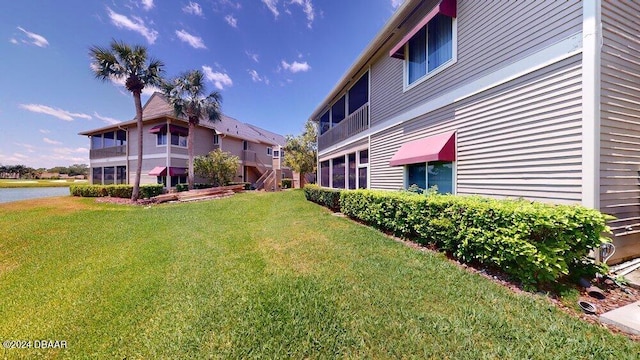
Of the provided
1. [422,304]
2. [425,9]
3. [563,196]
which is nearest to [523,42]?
[563,196]

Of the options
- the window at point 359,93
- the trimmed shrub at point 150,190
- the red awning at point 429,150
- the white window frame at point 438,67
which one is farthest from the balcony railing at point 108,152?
the red awning at point 429,150

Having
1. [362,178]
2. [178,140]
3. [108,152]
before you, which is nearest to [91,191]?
[108,152]

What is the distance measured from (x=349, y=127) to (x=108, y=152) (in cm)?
2622

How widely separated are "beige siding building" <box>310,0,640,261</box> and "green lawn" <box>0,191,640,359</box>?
8.05 feet

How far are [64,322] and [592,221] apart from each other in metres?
7.57

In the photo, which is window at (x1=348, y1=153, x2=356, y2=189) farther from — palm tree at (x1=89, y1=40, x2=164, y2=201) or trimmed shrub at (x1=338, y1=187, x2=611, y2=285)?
palm tree at (x1=89, y1=40, x2=164, y2=201)

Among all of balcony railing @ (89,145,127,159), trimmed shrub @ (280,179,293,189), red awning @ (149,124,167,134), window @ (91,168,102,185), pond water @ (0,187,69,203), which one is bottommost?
pond water @ (0,187,69,203)

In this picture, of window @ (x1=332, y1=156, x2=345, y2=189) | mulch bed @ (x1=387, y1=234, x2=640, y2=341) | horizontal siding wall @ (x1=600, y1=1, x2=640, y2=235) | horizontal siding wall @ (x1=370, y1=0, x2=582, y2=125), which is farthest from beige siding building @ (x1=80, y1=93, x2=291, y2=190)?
horizontal siding wall @ (x1=600, y1=1, x2=640, y2=235)

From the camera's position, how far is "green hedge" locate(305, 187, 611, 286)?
10.7ft

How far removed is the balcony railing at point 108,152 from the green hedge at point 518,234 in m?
28.6

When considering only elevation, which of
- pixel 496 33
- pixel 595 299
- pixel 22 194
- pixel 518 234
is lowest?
pixel 595 299

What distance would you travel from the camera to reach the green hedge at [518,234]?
10.7 ft

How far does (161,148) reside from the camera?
68.6ft

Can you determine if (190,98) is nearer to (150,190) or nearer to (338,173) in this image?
(150,190)
